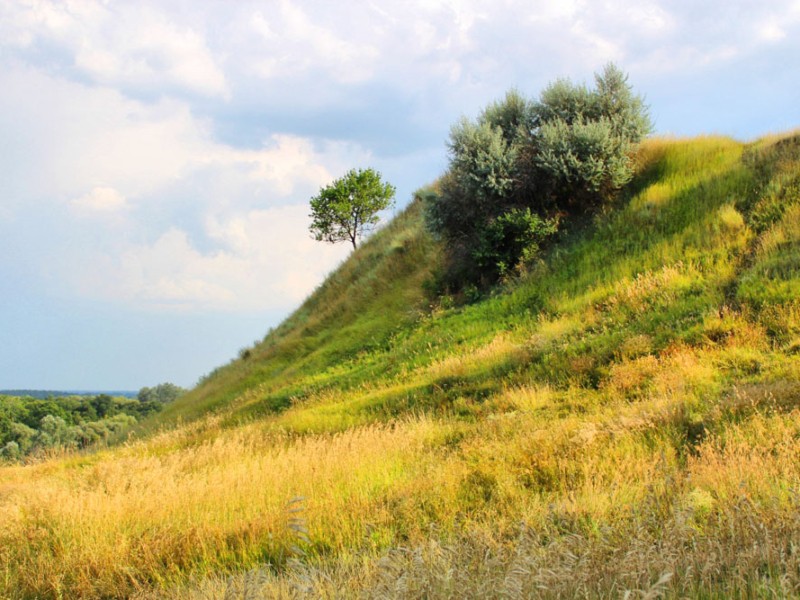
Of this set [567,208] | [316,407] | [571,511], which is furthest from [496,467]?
[567,208]

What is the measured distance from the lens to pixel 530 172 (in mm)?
19281

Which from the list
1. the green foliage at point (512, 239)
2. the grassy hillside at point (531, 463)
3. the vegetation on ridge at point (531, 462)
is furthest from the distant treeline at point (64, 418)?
the green foliage at point (512, 239)

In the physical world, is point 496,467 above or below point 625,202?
below

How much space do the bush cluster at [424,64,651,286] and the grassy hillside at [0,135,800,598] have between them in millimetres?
2277

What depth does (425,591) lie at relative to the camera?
11.2ft

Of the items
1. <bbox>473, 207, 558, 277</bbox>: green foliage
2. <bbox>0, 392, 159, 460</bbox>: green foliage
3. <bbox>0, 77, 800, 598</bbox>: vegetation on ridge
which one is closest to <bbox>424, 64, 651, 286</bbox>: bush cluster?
<bbox>473, 207, 558, 277</bbox>: green foliage

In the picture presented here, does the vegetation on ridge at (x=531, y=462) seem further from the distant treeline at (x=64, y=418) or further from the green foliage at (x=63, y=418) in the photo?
the distant treeline at (x=64, y=418)

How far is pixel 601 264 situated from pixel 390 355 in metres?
6.59

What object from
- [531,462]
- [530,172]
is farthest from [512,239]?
[531,462]

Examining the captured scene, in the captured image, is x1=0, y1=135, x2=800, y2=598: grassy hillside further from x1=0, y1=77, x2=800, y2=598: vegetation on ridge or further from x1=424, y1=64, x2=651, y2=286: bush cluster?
x1=424, y1=64, x2=651, y2=286: bush cluster

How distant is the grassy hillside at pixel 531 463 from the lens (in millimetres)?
3689

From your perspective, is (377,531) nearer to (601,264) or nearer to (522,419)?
(522,419)

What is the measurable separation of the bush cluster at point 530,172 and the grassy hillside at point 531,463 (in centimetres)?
228

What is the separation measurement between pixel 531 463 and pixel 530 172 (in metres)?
14.8
